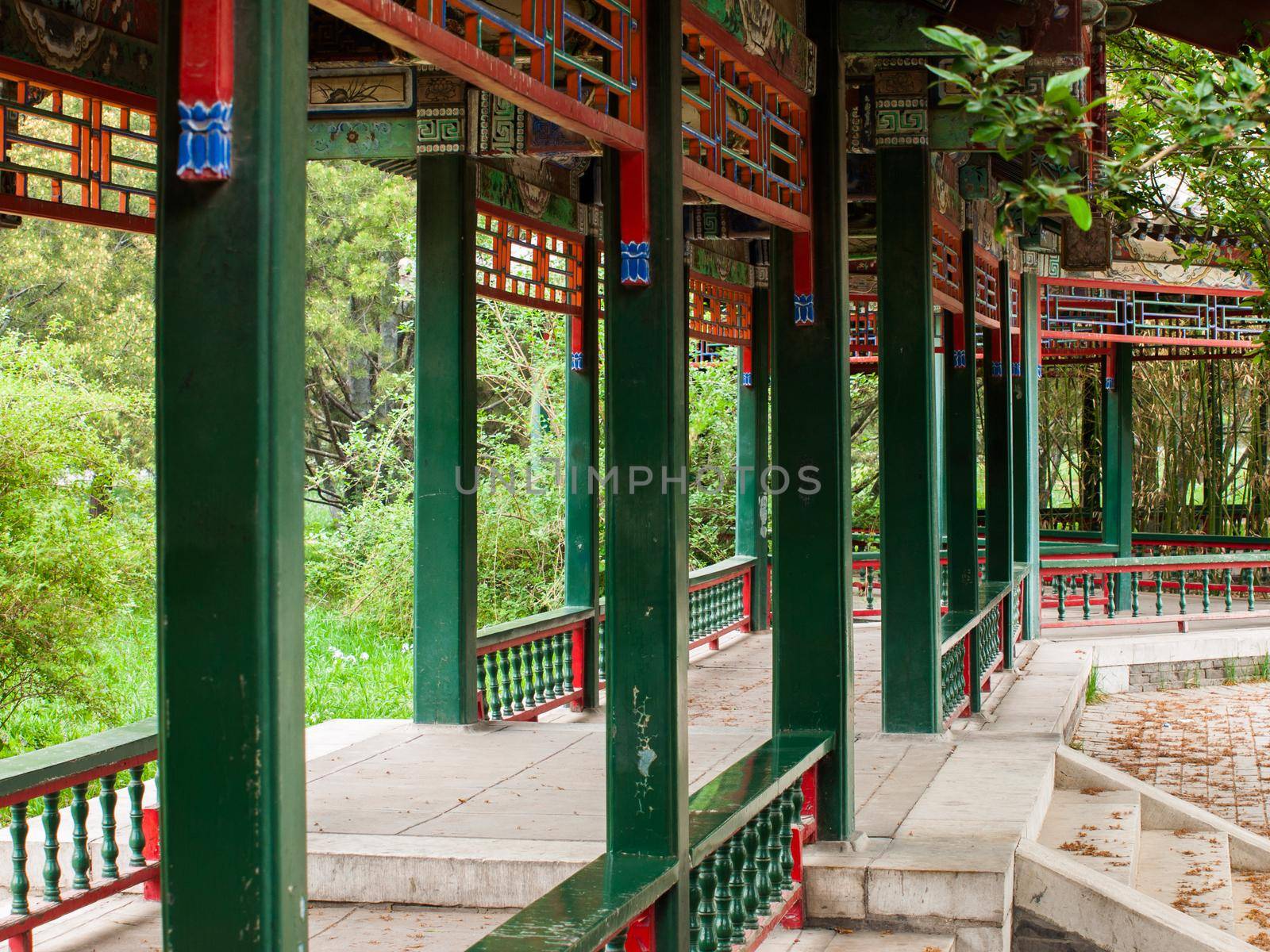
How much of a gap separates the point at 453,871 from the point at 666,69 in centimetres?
308

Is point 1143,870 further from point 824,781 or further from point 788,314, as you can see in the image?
point 788,314

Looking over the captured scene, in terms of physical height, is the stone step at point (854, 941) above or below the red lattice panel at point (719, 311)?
below

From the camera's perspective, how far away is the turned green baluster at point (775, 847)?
5040 mm

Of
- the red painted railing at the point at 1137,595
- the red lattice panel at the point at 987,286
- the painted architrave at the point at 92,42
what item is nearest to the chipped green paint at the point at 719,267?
the red lattice panel at the point at 987,286

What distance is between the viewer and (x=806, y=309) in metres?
5.62

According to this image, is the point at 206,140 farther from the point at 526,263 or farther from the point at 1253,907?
the point at 1253,907

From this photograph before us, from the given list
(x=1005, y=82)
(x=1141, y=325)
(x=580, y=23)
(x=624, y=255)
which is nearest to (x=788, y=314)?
(x=624, y=255)

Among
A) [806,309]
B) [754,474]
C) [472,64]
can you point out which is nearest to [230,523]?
[472,64]

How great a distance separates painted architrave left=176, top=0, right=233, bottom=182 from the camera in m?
2.10

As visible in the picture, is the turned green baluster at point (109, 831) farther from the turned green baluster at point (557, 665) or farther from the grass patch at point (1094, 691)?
the grass patch at point (1094, 691)

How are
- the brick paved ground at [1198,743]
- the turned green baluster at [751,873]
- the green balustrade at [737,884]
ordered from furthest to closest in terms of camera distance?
1. the brick paved ground at [1198,743]
2. the turned green baluster at [751,873]
3. the green balustrade at [737,884]

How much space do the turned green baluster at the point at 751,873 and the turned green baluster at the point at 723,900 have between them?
20 centimetres

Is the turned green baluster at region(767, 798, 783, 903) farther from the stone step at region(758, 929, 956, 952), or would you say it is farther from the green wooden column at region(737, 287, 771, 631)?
the green wooden column at region(737, 287, 771, 631)

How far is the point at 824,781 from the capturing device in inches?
222
